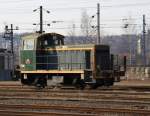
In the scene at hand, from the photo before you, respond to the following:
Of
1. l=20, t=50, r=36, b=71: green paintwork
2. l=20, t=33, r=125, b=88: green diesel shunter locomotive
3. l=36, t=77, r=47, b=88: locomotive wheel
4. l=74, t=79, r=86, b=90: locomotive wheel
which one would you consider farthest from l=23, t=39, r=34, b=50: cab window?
l=74, t=79, r=86, b=90: locomotive wheel

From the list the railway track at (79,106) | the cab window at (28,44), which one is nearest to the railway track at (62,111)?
the railway track at (79,106)

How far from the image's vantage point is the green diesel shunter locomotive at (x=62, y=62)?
2772 cm

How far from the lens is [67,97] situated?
2231 cm

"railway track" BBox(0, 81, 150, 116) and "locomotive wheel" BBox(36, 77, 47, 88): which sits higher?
"locomotive wheel" BBox(36, 77, 47, 88)

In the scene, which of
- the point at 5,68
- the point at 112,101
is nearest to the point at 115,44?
the point at 5,68

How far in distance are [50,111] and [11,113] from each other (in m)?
1.53

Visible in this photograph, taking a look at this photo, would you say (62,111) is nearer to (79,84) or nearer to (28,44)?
(79,84)

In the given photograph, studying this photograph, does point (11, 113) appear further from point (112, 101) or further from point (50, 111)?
point (112, 101)

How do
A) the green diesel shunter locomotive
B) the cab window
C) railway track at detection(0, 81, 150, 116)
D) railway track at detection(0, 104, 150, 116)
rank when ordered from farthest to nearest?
the cab window, the green diesel shunter locomotive, railway track at detection(0, 81, 150, 116), railway track at detection(0, 104, 150, 116)

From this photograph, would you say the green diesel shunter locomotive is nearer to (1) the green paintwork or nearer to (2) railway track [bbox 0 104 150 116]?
(1) the green paintwork

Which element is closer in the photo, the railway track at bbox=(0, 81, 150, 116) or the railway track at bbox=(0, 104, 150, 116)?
the railway track at bbox=(0, 104, 150, 116)

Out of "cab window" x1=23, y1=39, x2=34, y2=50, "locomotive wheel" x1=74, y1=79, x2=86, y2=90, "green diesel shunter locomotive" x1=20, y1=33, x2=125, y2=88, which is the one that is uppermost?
"cab window" x1=23, y1=39, x2=34, y2=50

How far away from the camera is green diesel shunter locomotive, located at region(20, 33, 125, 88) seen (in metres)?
27.7

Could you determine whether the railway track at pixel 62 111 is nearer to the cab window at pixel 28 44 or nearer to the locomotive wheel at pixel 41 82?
the locomotive wheel at pixel 41 82
